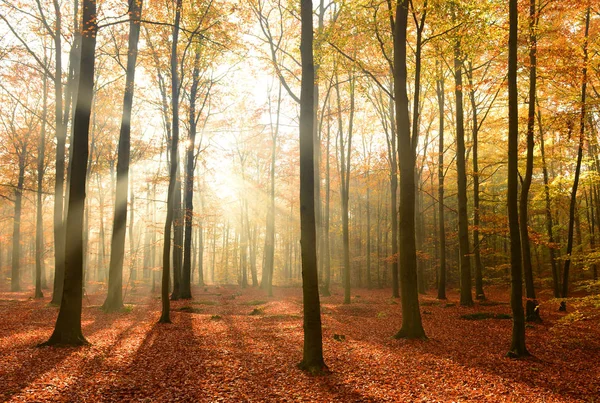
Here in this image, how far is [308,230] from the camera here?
662 cm

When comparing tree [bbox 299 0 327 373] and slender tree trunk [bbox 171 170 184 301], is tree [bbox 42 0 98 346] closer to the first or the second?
tree [bbox 299 0 327 373]

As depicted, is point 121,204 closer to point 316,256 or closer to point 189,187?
point 189,187

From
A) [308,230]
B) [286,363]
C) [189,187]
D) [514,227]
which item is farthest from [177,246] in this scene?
[514,227]

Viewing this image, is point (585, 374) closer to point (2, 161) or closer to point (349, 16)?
point (349, 16)

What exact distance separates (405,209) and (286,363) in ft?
15.7

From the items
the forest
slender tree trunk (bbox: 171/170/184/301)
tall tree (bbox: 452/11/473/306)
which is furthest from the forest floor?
slender tree trunk (bbox: 171/170/184/301)

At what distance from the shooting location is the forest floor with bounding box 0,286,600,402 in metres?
5.44

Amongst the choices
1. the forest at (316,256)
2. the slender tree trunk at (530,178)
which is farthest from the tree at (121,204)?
the slender tree trunk at (530,178)

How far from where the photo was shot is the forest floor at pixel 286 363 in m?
5.44

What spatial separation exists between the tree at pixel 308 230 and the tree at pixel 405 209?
11.4 ft

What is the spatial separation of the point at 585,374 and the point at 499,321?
17.0ft

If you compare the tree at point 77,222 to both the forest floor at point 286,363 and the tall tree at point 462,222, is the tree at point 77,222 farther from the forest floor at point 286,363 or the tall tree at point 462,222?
the tall tree at point 462,222

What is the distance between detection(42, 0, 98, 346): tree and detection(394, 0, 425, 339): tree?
735cm

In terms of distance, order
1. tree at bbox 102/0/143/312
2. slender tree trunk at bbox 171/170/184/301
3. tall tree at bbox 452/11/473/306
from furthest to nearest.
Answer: slender tree trunk at bbox 171/170/184/301
tall tree at bbox 452/11/473/306
tree at bbox 102/0/143/312
